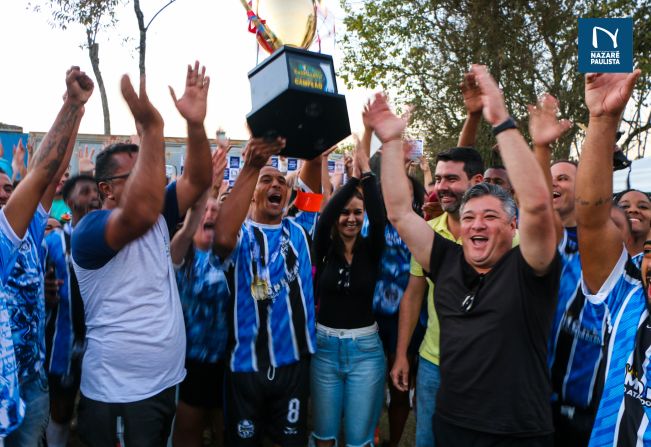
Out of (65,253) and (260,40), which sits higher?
(260,40)

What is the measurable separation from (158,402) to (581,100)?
1413 centimetres

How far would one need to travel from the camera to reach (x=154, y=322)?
2.32 m

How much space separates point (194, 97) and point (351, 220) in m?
1.39

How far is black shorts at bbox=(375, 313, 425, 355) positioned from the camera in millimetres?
3654

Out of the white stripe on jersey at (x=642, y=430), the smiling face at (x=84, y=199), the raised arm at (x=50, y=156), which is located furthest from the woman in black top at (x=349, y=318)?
the white stripe on jersey at (x=642, y=430)

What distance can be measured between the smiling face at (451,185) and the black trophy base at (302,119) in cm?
78

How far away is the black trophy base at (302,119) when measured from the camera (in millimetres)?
2729

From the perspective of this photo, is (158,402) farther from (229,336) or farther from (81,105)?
(81,105)

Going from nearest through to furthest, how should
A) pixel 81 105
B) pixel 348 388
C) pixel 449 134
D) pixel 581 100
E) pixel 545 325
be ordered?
pixel 545 325 → pixel 81 105 → pixel 348 388 → pixel 581 100 → pixel 449 134

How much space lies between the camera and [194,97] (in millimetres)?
2402

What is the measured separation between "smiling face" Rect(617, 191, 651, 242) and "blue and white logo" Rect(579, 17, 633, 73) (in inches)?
56.2

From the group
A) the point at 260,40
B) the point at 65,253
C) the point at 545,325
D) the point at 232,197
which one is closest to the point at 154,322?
the point at 232,197

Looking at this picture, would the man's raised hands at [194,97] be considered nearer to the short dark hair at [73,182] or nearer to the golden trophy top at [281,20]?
the golden trophy top at [281,20]

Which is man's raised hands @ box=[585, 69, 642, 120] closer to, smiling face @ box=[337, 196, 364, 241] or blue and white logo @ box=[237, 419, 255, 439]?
smiling face @ box=[337, 196, 364, 241]
